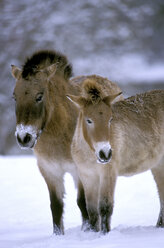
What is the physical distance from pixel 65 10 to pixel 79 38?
46.4 inches

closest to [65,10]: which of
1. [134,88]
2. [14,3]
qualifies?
[14,3]

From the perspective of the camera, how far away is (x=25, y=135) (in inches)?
223

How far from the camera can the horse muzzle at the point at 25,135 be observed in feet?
18.4

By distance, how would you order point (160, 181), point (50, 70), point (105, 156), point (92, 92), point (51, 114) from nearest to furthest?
point (105, 156), point (92, 92), point (50, 70), point (51, 114), point (160, 181)

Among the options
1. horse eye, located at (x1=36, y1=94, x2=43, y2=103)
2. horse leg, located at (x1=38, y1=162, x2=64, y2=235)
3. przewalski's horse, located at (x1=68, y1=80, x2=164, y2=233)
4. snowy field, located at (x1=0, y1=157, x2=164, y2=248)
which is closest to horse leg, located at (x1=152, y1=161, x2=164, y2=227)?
Result: przewalski's horse, located at (x1=68, y1=80, x2=164, y2=233)

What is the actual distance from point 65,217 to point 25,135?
142 inches

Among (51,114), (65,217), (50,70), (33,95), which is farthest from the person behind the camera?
(65,217)

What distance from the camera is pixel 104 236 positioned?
5.12 meters

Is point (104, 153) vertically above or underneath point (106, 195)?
above

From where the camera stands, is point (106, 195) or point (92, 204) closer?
point (106, 195)

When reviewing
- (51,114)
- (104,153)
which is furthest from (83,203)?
(104,153)

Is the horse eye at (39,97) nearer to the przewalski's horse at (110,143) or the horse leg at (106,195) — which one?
the przewalski's horse at (110,143)

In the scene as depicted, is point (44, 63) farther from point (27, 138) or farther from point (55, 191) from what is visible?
point (55, 191)

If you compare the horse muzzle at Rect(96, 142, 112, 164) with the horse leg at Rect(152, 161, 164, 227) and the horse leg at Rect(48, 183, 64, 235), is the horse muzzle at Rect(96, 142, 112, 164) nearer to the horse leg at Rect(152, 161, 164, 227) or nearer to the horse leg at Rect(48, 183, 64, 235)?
the horse leg at Rect(48, 183, 64, 235)
